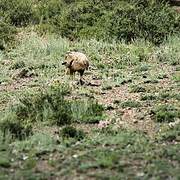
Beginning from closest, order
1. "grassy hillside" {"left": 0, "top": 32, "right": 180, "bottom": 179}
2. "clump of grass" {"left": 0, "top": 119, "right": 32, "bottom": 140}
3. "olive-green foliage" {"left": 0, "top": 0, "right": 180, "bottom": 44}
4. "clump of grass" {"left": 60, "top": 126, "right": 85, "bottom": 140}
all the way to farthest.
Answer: "grassy hillside" {"left": 0, "top": 32, "right": 180, "bottom": 179}
"clump of grass" {"left": 60, "top": 126, "right": 85, "bottom": 140}
"clump of grass" {"left": 0, "top": 119, "right": 32, "bottom": 140}
"olive-green foliage" {"left": 0, "top": 0, "right": 180, "bottom": 44}

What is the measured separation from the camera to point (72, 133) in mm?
8836

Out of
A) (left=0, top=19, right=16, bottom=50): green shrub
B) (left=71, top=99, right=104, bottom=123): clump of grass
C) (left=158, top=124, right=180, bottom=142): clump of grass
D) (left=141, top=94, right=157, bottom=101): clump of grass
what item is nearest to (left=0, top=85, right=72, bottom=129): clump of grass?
(left=71, top=99, right=104, bottom=123): clump of grass

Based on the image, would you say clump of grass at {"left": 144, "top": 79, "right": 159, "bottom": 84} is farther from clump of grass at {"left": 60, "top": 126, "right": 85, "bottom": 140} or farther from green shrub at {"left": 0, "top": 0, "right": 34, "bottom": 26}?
green shrub at {"left": 0, "top": 0, "right": 34, "bottom": 26}

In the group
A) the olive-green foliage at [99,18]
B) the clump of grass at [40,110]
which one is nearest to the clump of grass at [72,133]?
the clump of grass at [40,110]

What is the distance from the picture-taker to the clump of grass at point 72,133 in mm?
8777

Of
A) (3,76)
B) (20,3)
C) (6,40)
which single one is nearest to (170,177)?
(3,76)

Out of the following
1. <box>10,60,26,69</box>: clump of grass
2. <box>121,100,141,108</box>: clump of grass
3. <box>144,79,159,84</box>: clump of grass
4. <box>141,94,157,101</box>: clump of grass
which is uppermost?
<box>10,60,26,69</box>: clump of grass

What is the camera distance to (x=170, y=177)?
275 inches

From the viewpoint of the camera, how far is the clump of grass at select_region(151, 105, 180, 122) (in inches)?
380

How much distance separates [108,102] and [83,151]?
3.20 m

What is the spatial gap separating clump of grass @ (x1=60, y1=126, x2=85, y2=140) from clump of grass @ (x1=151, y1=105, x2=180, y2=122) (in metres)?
1.54

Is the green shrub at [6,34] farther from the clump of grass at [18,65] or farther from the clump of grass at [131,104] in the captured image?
the clump of grass at [131,104]

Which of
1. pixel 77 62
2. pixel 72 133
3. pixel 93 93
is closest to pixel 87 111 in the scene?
pixel 72 133

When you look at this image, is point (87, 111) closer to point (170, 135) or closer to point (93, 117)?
point (93, 117)
